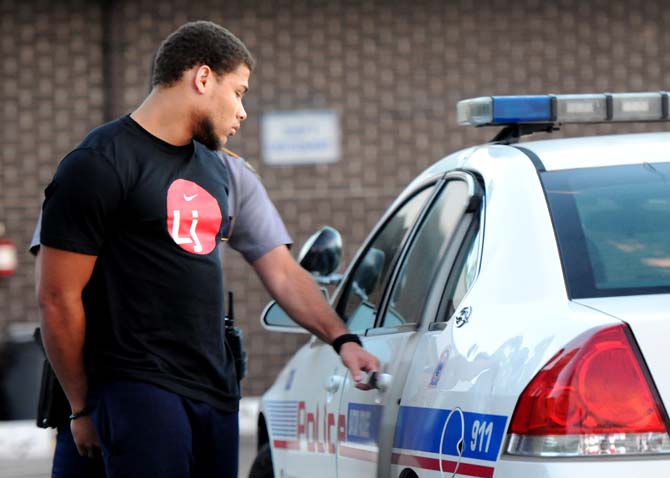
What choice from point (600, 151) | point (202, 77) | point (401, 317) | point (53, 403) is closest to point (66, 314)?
point (53, 403)

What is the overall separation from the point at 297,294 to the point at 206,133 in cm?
73

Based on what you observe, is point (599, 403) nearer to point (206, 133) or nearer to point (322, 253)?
point (206, 133)

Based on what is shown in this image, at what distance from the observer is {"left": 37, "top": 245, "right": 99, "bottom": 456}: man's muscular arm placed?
3494 mm

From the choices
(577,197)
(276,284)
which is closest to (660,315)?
(577,197)

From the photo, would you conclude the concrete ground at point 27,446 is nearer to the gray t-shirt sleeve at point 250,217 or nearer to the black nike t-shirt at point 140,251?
the gray t-shirt sleeve at point 250,217

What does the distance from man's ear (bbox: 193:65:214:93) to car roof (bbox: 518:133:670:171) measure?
2.76ft

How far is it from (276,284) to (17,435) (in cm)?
665

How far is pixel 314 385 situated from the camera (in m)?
4.84

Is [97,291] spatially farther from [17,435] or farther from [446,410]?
[17,435]

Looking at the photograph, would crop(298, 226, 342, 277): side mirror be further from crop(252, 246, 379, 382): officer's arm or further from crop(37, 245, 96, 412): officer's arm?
crop(37, 245, 96, 412): officer's arm

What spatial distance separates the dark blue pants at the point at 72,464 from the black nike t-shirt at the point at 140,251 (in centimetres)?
26

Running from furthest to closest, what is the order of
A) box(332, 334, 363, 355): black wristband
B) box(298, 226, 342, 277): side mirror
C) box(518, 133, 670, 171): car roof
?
box(298, 226, 342, 277): side mirror
box(332, 334, 363, 355): black wristband
box(518, 133, 670, 171): car roof

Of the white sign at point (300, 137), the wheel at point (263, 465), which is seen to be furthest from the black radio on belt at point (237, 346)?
the white sign at point (300, 137)

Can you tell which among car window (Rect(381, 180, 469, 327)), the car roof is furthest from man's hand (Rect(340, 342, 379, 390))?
the car roof
